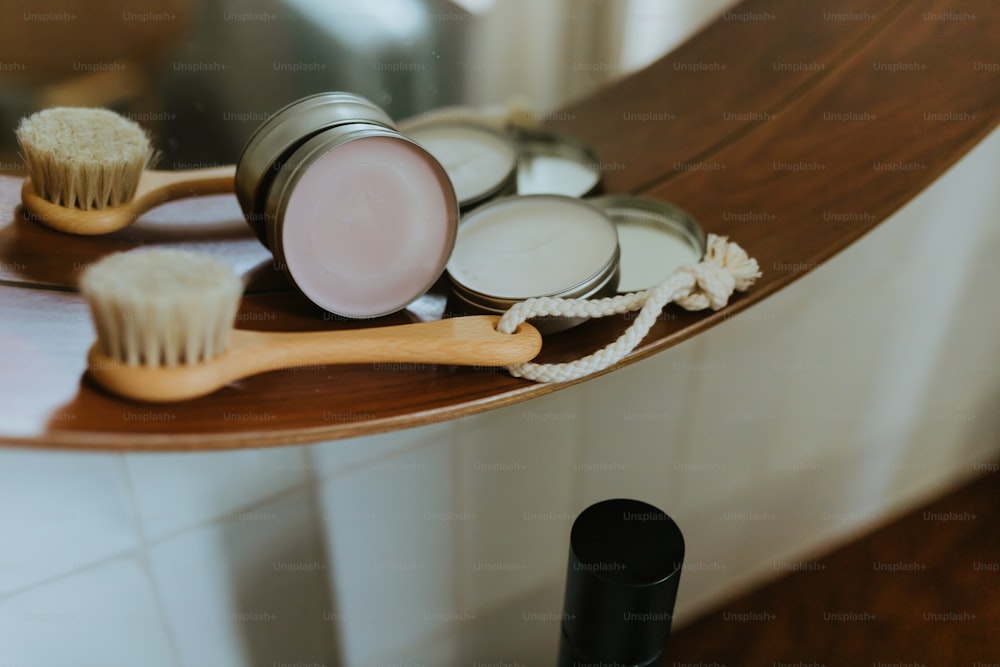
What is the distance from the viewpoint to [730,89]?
2.06ft

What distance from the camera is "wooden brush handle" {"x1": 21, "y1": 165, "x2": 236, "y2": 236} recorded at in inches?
17.2

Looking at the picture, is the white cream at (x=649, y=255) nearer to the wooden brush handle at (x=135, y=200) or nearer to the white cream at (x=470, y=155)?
the white cream at (x=470, y=155)

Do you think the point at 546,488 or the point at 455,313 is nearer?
the point at 455,313

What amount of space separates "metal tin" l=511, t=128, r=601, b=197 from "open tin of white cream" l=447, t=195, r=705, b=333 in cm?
5

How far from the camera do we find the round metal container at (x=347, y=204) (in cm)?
39

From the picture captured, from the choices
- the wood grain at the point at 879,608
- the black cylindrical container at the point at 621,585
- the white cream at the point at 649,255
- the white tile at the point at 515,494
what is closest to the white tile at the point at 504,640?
the white tile at the point at 515,494

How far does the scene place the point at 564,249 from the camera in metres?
0.48

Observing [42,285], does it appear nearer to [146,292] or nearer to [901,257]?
[146,292]

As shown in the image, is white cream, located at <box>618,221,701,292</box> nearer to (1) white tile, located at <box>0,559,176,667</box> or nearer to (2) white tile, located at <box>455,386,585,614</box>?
(2) white tile, located at <box>455,386,585,614</box>

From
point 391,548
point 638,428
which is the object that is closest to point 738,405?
point 638,428

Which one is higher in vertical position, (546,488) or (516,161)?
(516,161)

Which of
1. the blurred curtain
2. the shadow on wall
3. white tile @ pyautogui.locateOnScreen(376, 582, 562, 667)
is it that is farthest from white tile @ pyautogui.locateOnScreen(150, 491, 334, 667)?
the blurred curtain

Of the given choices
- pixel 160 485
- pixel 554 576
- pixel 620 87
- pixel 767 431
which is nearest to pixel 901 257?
pixel 767 431

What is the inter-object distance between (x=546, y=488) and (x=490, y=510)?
0.06m
